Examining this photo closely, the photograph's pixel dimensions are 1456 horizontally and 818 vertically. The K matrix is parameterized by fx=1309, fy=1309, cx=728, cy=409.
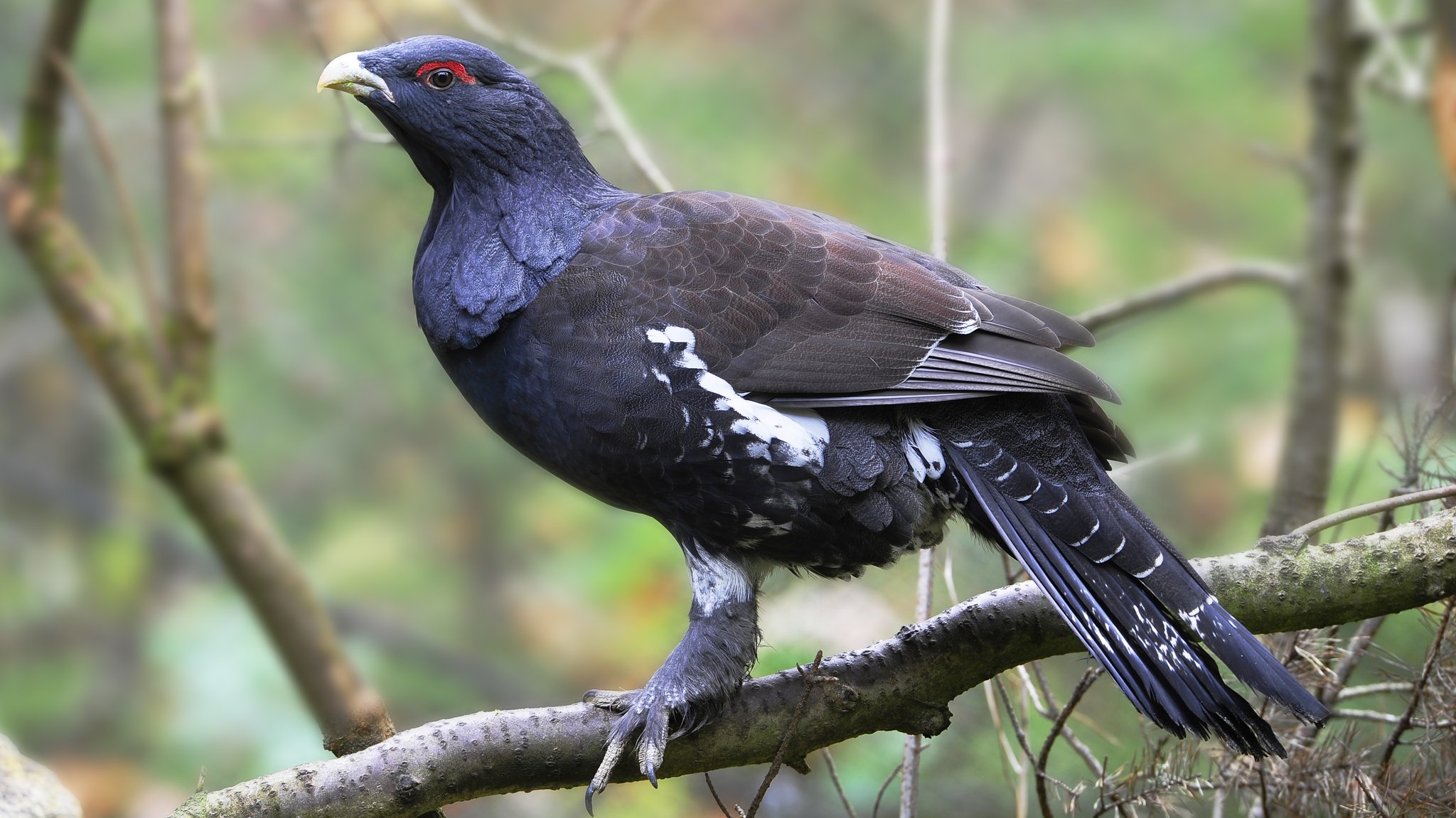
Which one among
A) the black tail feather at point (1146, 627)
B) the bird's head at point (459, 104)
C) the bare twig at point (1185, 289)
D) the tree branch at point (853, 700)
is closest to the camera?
the tree branch at point (853, 700)

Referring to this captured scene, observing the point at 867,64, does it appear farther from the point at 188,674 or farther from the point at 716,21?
the point at 188,674

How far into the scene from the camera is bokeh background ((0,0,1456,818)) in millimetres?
6402

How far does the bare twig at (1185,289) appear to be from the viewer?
12.5 feet

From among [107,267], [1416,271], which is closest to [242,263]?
[107,267]

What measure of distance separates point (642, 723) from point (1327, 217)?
318 cm

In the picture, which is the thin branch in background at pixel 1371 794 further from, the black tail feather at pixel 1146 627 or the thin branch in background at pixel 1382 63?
the thin branch in background at pixel 1382 63

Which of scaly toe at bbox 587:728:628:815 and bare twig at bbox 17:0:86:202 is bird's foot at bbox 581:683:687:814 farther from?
bare twig at bbox 17:0:86:202

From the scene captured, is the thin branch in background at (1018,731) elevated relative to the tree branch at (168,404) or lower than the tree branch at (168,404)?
lower

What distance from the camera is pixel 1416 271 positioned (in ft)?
21.7

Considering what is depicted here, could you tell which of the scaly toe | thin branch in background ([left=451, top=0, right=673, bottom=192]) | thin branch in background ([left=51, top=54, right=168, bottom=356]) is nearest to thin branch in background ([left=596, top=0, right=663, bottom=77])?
thin branch in background ([left=451, top=0, right=673, bottom=192])

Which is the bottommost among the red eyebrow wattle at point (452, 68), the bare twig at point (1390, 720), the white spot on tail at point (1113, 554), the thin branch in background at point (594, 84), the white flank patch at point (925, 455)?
the bare twig at point (1390, 720)

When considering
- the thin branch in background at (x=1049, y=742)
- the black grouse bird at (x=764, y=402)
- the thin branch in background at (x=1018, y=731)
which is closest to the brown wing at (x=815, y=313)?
the black grouse bird at (x=764, y=402)

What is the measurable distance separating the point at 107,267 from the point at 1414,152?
23.1 ft

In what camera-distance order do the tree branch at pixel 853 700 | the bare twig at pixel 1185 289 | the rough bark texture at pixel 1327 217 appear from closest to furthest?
the tree branch at pixel 853 700 → the bare twig at pixel 1185 289 → the rough bark texture at pixel 1327 217
